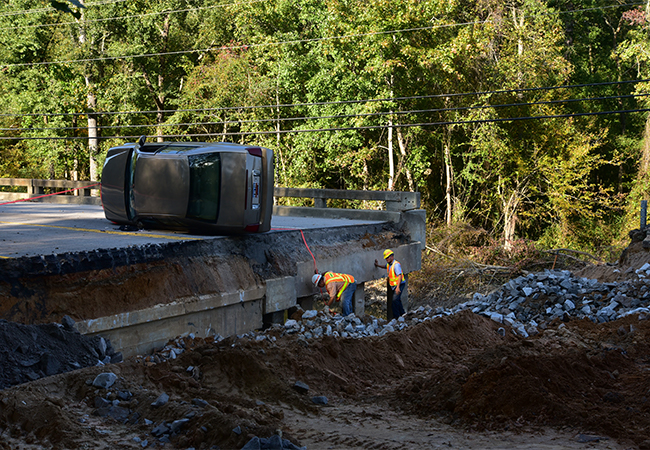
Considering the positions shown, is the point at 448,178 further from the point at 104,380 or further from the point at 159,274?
the point at 104,380

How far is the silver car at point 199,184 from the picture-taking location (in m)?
10.4

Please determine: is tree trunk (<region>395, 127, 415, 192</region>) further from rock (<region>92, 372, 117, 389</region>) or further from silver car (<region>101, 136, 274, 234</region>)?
rock (<region>92, 372, 117, 389</region>)

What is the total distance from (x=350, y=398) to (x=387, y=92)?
17.8 m

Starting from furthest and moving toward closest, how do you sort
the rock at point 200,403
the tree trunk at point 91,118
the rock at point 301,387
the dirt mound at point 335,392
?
1. the tree trunk at point 91,118
2. the rock at point 301,387
3. the rock at point 200,403
4. the dirt mound at point 335,392

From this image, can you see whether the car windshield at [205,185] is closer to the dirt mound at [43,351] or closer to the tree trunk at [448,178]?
the dirt mound at [43,351]

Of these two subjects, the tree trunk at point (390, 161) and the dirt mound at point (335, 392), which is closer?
the dirt mound at point (335, 392)

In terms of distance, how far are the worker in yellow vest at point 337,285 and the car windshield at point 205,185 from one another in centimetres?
266

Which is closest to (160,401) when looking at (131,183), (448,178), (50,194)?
(131,183)

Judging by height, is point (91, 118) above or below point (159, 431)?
above

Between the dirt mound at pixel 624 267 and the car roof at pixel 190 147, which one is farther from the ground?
the car roof at pixel 190 147

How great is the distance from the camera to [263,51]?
90.3 ft

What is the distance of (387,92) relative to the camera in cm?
2364

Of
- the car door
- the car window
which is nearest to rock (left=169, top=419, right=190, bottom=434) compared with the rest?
the car door

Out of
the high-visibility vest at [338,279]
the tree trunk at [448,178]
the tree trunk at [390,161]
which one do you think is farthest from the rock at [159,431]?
the tree trunk at [448,178]
